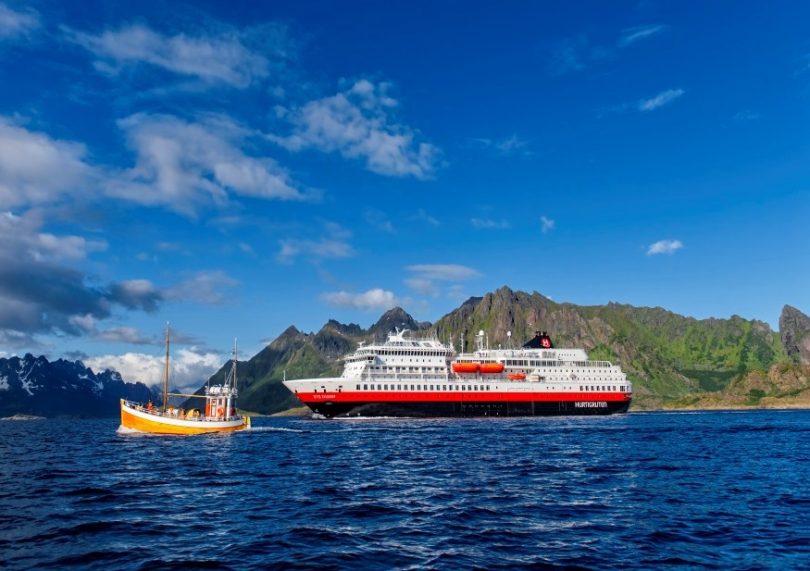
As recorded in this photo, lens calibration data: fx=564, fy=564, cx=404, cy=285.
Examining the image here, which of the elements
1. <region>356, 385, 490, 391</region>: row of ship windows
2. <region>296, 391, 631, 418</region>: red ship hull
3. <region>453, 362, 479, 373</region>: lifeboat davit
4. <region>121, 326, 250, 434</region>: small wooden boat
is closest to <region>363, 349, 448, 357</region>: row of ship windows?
<region>453, 362, 479, 373</region>: lifeboat davit

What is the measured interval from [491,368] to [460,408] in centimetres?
1089

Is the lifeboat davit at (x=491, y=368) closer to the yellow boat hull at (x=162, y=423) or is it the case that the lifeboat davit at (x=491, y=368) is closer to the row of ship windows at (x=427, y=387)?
the row of ship windows at (x=427, y=387)

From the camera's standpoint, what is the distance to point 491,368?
115m

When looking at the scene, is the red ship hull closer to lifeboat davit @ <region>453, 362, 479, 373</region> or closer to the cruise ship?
the cruise ship

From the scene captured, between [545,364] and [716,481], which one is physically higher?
[545,364]

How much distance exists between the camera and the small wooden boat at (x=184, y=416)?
6594 cm

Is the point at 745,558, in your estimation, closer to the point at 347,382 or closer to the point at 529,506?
the point at 529,506

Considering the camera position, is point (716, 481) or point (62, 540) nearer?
point (62, 540)

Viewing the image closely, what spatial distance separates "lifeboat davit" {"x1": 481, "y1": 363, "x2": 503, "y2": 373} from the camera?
114438 mm

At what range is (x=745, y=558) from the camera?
17.5 meters

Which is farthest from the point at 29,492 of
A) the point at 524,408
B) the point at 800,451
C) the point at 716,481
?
the point at 524,408

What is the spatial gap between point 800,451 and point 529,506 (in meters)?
38.3

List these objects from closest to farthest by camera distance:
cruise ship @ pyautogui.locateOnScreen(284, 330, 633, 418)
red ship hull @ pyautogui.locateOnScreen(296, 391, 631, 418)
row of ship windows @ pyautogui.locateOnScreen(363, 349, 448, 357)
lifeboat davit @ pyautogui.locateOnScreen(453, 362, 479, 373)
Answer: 1. red ship hull @ pyautogui.locateOnScreen(296, 391, 631, 418)
2. cruise ship @ pyautogui.locateOnScreen(284, 330, 633, 418)
3. row of ship windows @ pyautogui.locateOnScreen(363, 349, 448, 357)
4. lifeboat davit @ pyautogui.locateOnScreen(453, 362, 479, 373)

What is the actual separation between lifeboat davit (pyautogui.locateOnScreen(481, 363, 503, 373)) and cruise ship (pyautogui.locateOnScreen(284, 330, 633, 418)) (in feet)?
0.67
